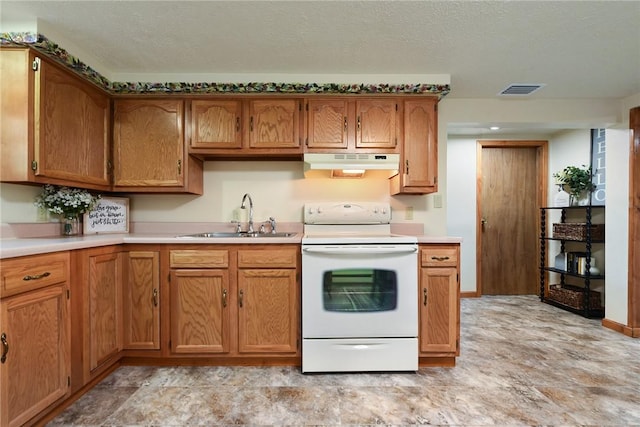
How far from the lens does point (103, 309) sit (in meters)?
1.94

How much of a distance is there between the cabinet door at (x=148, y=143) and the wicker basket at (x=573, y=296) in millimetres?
4234

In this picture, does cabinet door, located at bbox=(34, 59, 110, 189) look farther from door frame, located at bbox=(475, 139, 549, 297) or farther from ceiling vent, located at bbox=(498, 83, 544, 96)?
door frame, located at bbox=(475, 139, 549, 297)

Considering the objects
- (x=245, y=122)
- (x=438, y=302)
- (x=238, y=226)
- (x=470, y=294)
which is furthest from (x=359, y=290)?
(x=470, y=294)

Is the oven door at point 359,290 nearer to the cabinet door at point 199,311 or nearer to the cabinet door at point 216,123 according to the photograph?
the cabinet door at point 199,311

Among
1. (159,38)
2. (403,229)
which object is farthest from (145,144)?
(403,229)

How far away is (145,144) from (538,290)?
4.95 meters

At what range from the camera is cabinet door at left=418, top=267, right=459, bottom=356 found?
7.01 feet

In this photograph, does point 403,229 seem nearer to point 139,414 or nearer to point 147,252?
point 147,252

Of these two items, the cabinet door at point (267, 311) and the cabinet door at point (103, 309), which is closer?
the cabinet door at point (103, 309)

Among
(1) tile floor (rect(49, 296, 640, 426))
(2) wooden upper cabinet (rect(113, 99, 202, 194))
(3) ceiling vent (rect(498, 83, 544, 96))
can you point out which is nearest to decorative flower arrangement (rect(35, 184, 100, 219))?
(2) wooden upper cabinet (rect(113, 99, 202, 194))

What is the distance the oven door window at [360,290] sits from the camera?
6.84ft

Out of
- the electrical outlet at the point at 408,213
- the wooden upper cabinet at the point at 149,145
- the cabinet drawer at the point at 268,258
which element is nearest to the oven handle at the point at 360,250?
the cabinet drawer at the point at 268,258

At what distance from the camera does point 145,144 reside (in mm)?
2426

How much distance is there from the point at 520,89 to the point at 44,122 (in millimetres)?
3523
